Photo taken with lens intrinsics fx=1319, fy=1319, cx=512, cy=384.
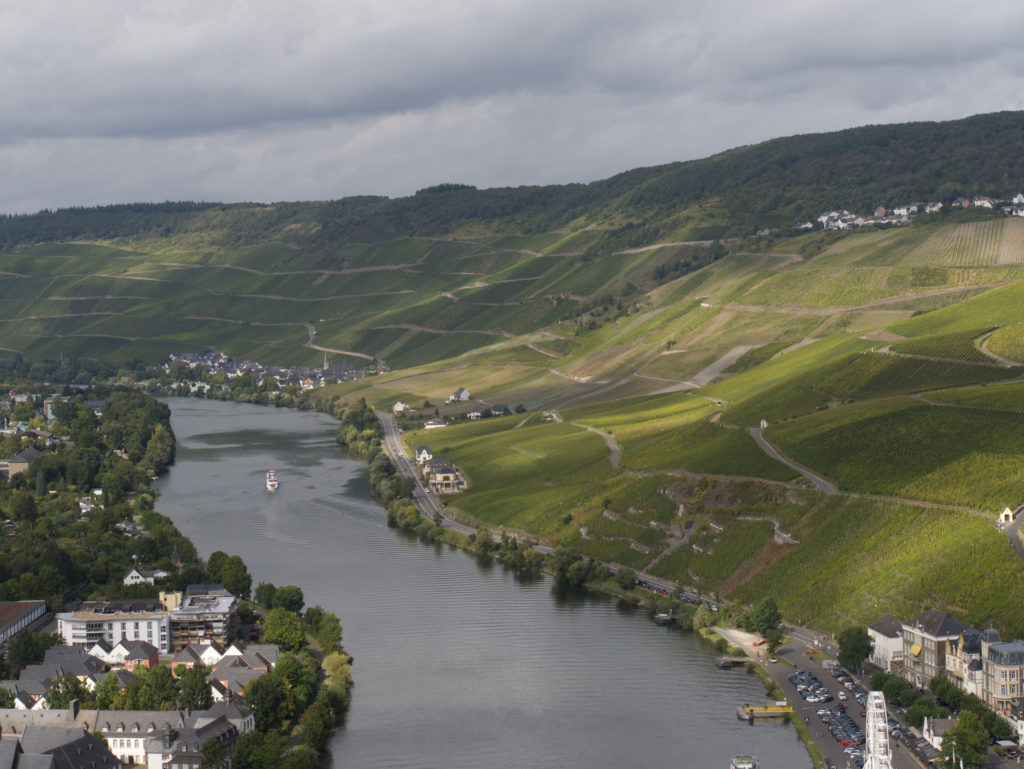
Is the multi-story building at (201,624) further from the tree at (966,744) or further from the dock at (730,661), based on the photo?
the tree at (966,744)

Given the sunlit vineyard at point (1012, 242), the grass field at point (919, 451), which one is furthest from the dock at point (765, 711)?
the sunlit vineyard at point (1012, 242)

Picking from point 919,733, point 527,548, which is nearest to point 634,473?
point 527,548

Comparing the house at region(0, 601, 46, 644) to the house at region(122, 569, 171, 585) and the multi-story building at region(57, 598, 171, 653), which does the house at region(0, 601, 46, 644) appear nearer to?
the multi-story building at region(57, 598, 171, 653)

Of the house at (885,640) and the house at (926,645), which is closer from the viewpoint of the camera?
the house at (926,645)

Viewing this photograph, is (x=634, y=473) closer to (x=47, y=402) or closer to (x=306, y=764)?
(x=306, y=764)

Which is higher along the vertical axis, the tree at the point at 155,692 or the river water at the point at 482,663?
the tree at the point at 155,692

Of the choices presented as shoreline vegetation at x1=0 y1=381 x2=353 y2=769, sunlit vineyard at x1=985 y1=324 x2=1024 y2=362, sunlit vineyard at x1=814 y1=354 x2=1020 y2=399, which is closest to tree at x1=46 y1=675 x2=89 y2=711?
shoreline vegetation at x1=0 y1=381 x2=353 y2=769
